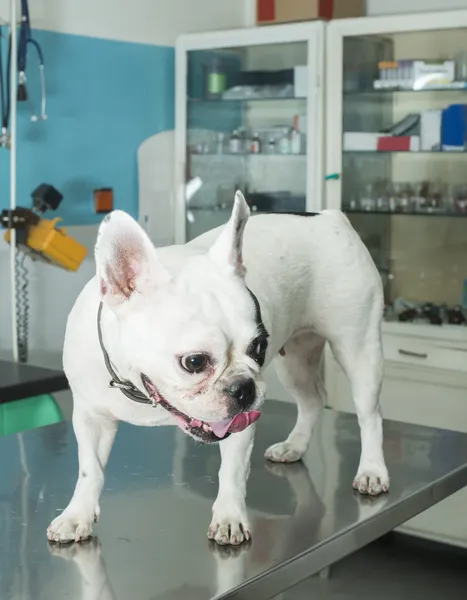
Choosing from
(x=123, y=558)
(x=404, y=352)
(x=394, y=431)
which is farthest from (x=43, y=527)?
(x=404, y=352)

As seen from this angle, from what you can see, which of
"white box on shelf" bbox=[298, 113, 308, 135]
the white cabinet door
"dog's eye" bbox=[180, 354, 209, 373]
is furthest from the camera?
"white box on shelf" bbox=[298, 113, 308, 135]

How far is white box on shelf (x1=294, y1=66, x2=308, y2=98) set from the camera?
3.85 m

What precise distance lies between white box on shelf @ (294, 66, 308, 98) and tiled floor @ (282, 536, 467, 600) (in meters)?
1.71

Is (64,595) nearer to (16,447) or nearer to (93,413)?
(93,413)

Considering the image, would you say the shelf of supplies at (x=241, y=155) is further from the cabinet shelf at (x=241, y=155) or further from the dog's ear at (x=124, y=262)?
the dog's ear at (x=124, y=262)

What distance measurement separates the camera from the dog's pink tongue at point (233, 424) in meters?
1.25

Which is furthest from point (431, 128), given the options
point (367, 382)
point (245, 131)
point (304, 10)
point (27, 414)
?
point (367, 382)

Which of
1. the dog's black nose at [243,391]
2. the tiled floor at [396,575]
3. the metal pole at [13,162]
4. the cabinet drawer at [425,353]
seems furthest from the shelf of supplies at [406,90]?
the dog's black nose at [243,391]

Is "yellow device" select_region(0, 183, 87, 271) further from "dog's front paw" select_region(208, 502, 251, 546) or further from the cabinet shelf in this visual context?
"dog's front paw" select_region(208, 502, 251, 546)

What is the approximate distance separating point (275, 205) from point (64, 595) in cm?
289

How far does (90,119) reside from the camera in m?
3.75

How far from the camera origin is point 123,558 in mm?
1377

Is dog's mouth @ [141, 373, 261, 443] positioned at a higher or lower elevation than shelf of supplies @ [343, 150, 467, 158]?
lower

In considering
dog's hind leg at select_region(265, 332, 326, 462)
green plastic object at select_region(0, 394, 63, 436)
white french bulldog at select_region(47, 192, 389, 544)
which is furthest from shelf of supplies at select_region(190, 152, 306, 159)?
white french bulldog at select_region(47, 192, 389, 544)
